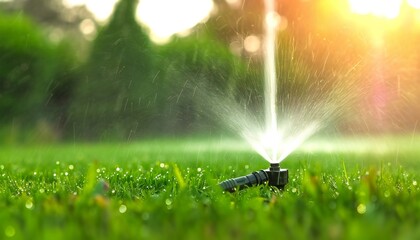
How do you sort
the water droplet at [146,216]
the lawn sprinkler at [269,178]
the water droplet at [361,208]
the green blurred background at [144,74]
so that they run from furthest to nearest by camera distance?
1. the green blurred background at [144,74]
2. the lawn sprinkler at [269,178]
3. the water droplet at [361,208]
4. the water droplet at [146,216]

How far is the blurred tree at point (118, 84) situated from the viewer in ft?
41.8

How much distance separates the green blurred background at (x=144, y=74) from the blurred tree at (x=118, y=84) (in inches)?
0.9

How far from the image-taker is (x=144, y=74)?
42.0 feet

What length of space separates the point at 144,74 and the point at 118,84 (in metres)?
0.76

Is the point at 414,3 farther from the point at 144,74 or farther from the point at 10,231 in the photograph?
the point at 10,231

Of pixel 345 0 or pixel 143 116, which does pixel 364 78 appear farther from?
pixel 143 116

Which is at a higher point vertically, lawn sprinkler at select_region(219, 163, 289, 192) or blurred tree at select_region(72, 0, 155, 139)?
blurred tree at select_region(72, 0, 155, 139)

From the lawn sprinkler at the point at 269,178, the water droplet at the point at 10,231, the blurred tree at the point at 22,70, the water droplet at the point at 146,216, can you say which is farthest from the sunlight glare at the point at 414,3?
the water droplet at the point at 10,231

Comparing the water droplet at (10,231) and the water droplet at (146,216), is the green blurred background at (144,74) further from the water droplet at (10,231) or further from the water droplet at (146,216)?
the water droplet at (10,231)

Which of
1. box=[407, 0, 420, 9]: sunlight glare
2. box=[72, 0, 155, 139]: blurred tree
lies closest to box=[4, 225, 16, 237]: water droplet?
box=[72, 0, 155, 139]: blurred tree

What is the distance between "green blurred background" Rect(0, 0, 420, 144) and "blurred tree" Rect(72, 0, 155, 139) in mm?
22

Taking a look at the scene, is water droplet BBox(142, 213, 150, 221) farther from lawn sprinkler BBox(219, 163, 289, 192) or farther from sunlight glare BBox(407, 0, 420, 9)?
sunlight glare BBox(407, 0, 420, 9)

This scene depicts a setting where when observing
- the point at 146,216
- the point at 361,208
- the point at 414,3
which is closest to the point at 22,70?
the point at 414,3

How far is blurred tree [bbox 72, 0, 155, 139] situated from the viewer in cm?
1273
